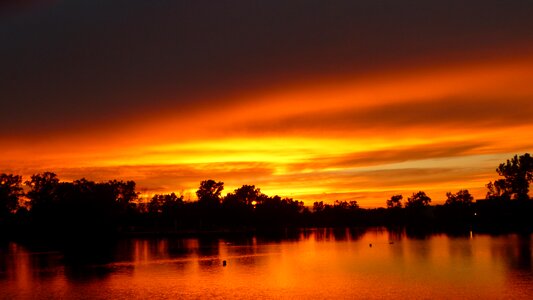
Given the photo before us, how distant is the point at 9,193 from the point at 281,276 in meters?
105

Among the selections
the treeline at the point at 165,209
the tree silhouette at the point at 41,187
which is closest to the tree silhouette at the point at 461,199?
the treeline at the point at 165,209

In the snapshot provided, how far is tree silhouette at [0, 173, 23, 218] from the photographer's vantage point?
130 m

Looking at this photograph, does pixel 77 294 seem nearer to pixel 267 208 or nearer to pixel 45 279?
pixel 45 279

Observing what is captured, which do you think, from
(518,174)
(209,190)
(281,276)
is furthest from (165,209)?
(281,276)

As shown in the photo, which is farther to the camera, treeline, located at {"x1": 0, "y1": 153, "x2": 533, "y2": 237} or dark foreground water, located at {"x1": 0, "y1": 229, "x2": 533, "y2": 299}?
treeline, located at {"x1": 0, "y1": 153, "x2": 533, "y2": 237}

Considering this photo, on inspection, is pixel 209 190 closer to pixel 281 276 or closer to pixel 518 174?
pixel 518 174

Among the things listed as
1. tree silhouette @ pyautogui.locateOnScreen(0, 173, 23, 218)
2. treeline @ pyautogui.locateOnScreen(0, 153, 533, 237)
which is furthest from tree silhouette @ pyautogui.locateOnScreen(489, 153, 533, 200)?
tree silhouette @ pyautogui.locateOnScreen(0, 173, 23, 218)

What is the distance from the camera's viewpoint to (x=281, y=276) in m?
44.5

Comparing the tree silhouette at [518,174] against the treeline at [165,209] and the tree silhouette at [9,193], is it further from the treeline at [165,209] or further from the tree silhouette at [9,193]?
the tree silhouette at [9,193]

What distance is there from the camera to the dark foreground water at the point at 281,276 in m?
36.0

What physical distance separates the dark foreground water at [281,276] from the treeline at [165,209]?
142ft

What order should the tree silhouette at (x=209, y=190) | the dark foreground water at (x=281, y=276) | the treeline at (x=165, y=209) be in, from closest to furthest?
the dark foreground water at (x=281, y=276) → the treeline at (x=165, y=209) → the tree silhouette at (x=209, y=190)

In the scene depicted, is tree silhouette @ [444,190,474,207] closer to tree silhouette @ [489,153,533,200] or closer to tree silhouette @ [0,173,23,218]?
tree silhouette @ [489,153,533,200]

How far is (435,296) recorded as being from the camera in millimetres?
33344
